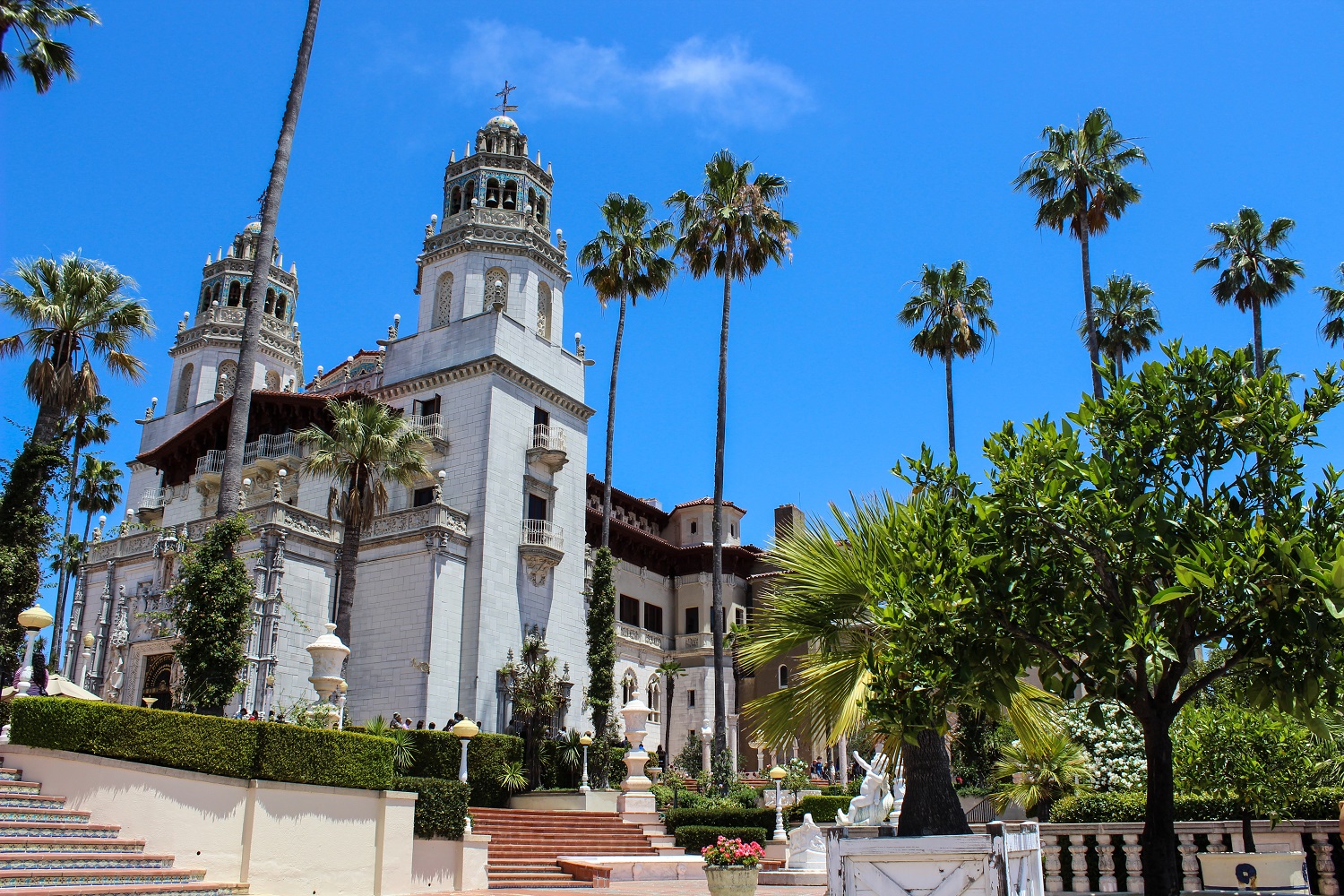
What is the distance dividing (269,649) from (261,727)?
17.6 meters

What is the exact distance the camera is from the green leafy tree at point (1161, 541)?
31.3 feet

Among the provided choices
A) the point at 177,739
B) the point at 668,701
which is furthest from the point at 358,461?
the point at 668,701

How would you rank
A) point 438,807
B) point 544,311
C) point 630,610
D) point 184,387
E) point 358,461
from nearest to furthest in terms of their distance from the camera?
point 438,807 → point 358,461 → point 544,311 → point 184,387 → point 630,610

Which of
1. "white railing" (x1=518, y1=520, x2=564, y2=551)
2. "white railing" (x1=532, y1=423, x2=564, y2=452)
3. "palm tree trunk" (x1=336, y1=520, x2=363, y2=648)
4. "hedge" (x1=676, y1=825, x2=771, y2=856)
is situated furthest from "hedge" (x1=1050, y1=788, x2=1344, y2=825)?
"white railing" (x1=532, y1=423, x2=564, y2=452)

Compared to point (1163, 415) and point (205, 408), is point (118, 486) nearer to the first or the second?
point (205, 408)

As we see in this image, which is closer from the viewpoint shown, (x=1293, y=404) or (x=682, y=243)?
(x=1293, y=404)

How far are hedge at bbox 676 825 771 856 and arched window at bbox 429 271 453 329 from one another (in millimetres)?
21790

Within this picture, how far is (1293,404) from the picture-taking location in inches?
409

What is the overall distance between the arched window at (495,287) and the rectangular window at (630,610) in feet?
54.5

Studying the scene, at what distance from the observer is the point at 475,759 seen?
1140 inches

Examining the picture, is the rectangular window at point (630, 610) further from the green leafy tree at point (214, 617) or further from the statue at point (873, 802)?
the green leafy tree at point (214, 617)

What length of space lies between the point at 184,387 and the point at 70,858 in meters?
38.9

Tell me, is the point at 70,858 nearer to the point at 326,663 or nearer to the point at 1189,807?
the point at 326,663

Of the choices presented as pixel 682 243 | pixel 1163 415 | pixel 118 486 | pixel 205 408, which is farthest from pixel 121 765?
pixel 118 486
